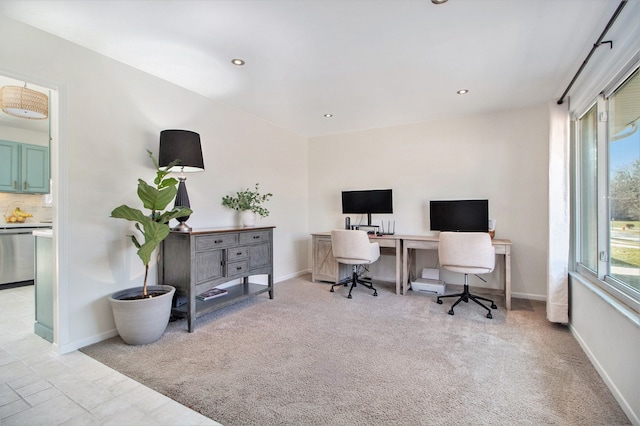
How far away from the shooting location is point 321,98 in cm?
350

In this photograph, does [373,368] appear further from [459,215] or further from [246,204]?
[459,215]

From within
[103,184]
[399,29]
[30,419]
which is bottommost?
[30,419]

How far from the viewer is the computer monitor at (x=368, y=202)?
179 inches

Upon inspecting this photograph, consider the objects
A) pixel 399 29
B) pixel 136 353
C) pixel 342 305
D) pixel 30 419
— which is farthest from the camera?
pixel 342 305

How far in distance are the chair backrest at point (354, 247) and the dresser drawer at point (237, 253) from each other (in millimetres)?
1191

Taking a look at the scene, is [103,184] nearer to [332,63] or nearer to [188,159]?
[188,159]

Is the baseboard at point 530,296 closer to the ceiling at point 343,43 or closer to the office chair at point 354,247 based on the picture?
the office chair at point 354,247

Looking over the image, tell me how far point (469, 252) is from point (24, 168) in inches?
261

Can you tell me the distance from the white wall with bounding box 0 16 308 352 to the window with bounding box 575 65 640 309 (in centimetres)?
364

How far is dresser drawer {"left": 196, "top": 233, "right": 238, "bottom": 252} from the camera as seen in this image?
2.81 meters

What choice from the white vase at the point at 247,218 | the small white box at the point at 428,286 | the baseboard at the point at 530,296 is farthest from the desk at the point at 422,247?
the white vase at the point at 247,218

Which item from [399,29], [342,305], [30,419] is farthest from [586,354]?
[30,419]

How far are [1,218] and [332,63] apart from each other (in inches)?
225

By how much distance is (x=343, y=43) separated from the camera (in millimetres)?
2334
